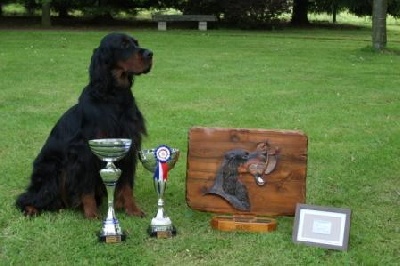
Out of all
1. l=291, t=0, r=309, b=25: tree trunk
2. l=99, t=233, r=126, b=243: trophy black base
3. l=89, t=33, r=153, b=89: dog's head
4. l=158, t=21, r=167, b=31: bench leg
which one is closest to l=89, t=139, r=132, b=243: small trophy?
l=99, t=233, r=126, b=243: trophy black base

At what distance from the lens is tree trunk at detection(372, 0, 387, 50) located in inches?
626

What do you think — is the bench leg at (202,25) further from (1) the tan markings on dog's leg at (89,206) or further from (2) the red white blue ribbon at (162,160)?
(2) the red white blue ribbon at (162,160)

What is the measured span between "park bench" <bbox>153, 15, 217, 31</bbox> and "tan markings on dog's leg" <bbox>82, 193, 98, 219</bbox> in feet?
66.8

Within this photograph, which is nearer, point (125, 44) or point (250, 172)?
point (125, 44)

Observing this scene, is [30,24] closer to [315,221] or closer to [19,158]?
[19,158]

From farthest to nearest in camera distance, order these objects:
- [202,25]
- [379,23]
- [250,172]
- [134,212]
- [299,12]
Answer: [299,12], [202,25], [379,23], [134,212], [250,172]

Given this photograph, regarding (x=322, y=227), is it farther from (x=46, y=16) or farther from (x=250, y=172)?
(x=46, y=16)

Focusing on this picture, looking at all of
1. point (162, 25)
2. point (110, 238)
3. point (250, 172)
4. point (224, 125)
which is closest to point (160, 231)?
point (110, 238)

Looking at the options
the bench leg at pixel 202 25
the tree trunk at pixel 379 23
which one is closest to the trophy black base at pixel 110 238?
the tree trunk at pixel 379 23

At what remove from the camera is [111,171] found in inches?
158

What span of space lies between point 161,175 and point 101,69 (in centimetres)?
83

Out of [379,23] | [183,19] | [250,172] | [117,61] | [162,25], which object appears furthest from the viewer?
[183,19]

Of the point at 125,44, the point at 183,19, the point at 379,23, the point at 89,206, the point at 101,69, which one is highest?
the point at 183,19

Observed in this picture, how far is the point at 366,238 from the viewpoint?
4164mm
